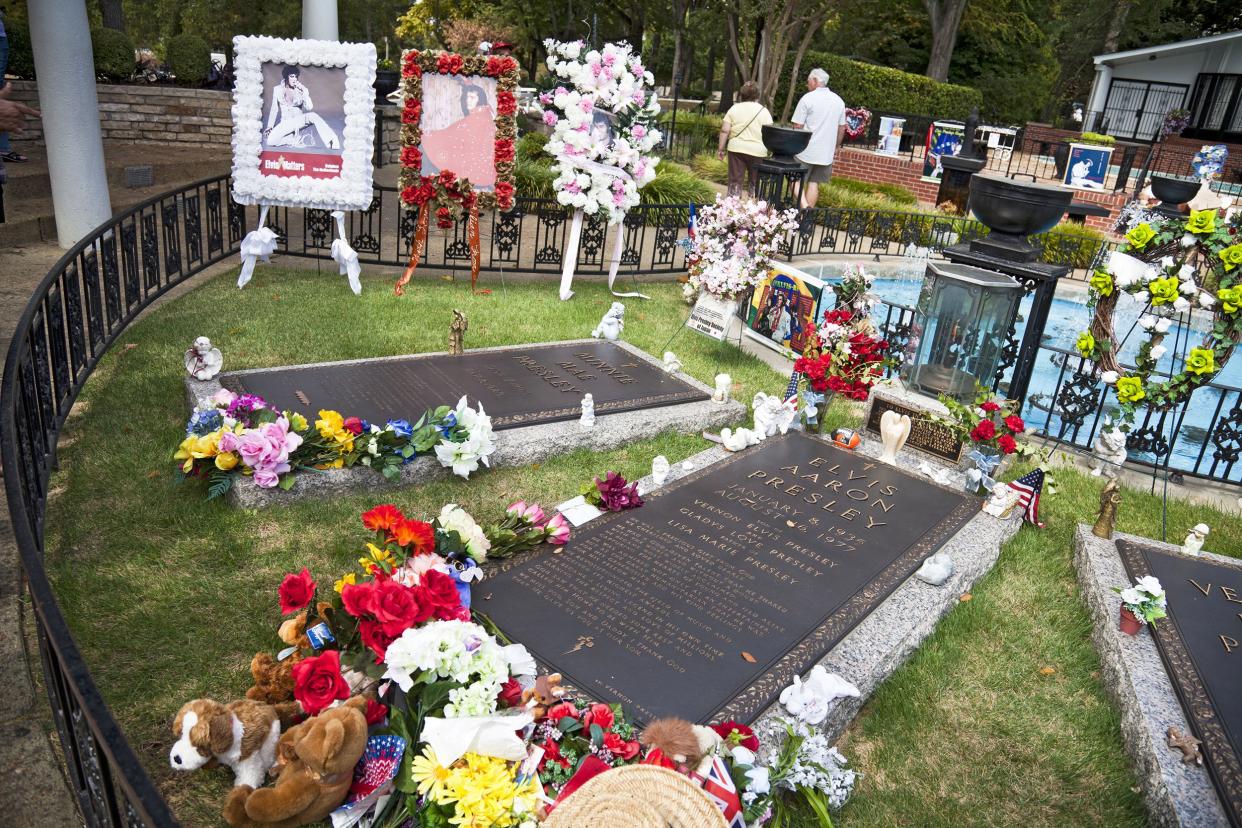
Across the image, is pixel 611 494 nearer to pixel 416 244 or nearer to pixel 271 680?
pixel 271 680

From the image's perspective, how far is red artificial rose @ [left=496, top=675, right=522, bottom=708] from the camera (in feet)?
10.0

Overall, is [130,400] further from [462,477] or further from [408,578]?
[408,578]

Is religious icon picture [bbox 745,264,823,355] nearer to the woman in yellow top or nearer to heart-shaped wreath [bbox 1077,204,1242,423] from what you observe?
heart-shaped wreath [bbox 1077,204,1242,423]

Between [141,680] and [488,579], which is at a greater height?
[488,579]

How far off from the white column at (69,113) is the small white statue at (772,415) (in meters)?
6.89

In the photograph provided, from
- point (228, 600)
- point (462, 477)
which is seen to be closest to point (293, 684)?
point (228, 600)

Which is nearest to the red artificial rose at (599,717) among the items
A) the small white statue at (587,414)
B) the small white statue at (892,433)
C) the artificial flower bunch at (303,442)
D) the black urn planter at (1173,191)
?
the artificial flower bunch at (303,442)

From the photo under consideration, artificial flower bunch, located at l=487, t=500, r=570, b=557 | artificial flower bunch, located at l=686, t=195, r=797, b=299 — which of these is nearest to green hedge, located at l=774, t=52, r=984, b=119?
artificial flower bunch, located at l=686, t=195, r=797, b=299

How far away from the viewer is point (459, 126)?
817 cm

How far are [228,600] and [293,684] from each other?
103 cm

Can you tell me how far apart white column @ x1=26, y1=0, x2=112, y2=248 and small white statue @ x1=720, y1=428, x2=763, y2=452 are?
6837 mm

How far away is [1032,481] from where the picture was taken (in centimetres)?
511

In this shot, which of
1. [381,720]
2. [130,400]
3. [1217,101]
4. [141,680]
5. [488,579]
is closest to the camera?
[381,720]

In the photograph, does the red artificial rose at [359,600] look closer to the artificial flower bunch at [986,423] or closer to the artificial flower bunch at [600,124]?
the artificial flower bunch at [986,423]
